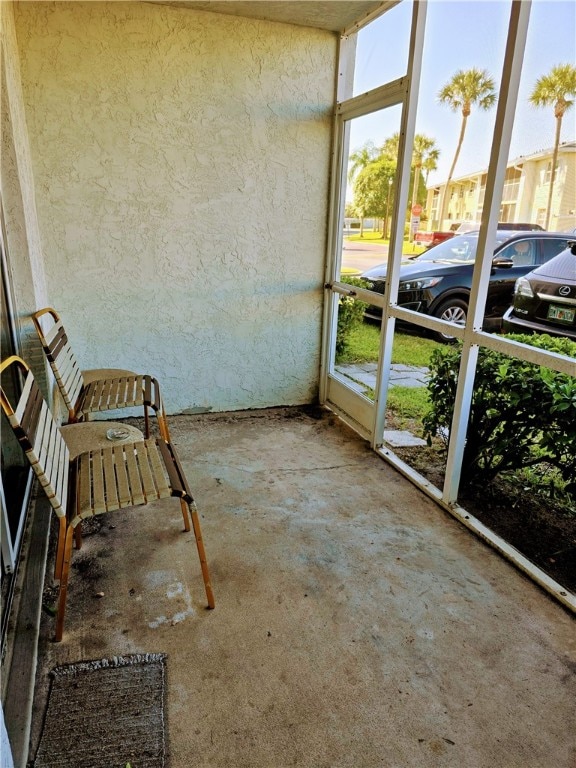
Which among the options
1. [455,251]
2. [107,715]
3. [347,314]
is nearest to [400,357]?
[347,314]

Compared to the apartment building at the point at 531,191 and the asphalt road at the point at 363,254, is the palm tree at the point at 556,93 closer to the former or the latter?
the apartment building at the point at 531,191

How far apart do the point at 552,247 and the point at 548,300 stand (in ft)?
0.93

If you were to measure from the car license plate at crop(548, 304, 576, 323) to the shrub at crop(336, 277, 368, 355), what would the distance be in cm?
153

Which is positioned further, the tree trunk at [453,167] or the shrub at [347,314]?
the shrub at [347,314]

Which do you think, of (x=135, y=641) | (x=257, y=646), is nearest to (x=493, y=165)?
(x=257, y=646)

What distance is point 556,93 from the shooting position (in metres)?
2.07

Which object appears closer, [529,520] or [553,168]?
[553,168]

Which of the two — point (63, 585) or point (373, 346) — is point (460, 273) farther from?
point (63, 585)

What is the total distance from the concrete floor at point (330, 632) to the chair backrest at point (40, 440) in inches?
22.8

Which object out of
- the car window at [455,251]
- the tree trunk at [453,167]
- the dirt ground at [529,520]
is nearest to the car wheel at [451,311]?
the car window at [455,251]

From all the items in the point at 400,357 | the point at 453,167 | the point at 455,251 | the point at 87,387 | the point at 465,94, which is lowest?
the point at 400,357

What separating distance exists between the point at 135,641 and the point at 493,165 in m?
2.47

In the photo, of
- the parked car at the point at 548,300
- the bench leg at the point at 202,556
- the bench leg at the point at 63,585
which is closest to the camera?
the bench leg at the point at 63,585

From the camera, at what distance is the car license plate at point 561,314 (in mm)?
2326
